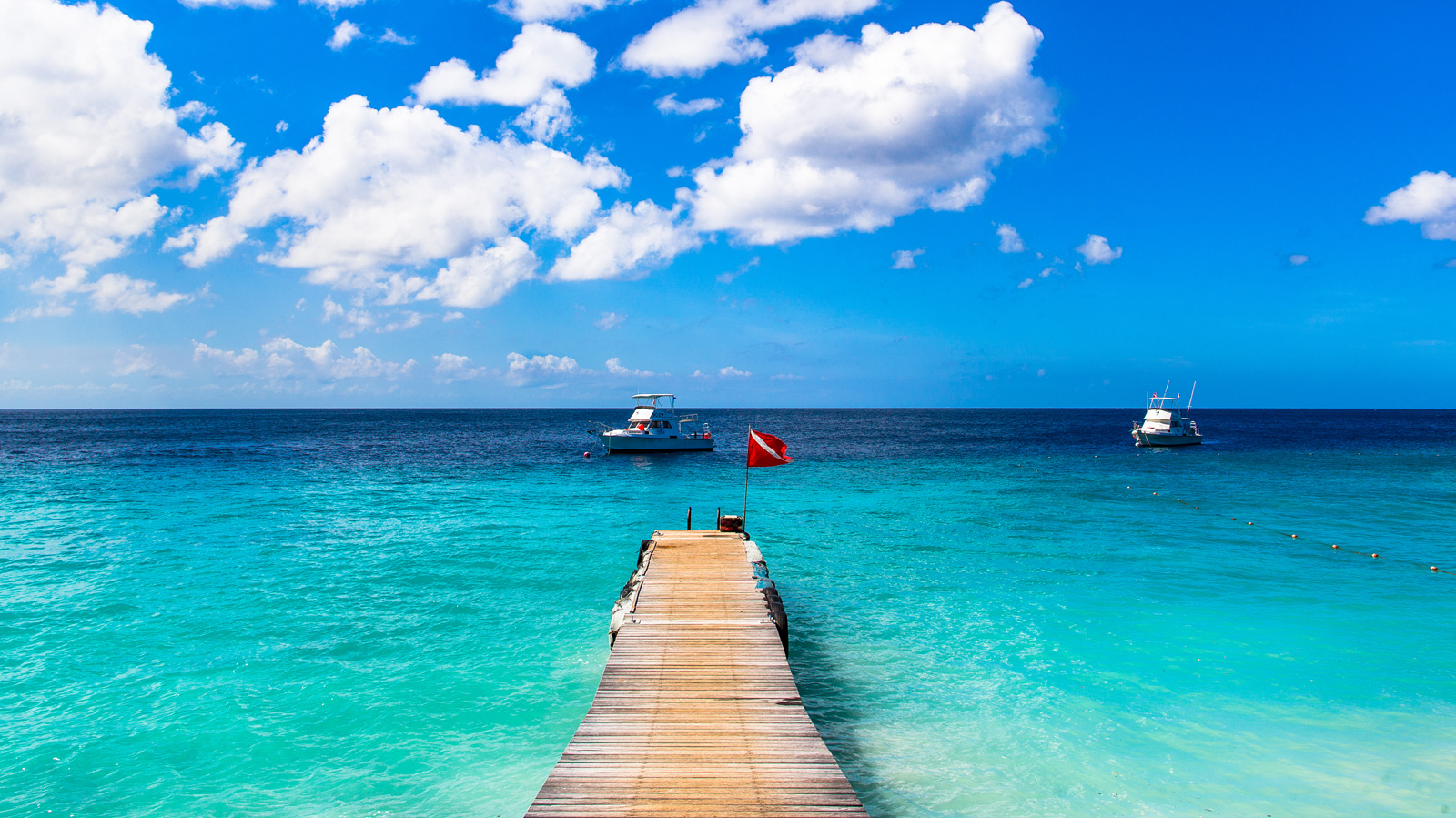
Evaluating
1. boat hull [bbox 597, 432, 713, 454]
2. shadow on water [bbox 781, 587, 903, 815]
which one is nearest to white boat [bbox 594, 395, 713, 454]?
boat hull [bbox 597, 432, 713, 454]

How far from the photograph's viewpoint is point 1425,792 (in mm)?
9961

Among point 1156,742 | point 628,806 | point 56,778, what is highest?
point 628,806

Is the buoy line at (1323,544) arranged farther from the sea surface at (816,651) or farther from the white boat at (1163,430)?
the white boat at (1163,430)

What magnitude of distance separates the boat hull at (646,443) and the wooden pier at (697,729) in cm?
4596

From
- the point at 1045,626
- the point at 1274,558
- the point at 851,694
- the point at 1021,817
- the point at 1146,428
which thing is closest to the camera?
the point at 1021,817

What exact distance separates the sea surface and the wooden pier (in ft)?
5.67

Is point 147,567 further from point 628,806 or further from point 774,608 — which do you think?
point 628,806

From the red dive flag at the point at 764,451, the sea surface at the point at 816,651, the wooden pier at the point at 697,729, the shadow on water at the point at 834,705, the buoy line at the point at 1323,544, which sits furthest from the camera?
the buoy line at the point at 1323,544

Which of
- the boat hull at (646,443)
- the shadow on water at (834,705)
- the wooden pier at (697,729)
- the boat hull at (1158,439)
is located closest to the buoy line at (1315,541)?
the shadow on water at (834,705)

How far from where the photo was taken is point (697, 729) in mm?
9094

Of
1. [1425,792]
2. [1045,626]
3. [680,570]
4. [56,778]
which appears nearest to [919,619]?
[1045,626]

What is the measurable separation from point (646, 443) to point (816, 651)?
4659 centimetres

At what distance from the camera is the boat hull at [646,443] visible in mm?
60562

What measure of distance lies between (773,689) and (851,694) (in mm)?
3315
